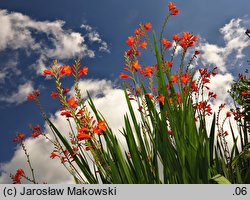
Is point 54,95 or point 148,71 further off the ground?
point 148,71

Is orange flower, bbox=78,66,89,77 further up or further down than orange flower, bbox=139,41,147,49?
further down

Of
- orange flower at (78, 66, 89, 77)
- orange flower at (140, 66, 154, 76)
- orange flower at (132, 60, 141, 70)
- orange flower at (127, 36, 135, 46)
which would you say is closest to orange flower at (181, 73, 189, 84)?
orange flower at (140, 66, 154, 76)

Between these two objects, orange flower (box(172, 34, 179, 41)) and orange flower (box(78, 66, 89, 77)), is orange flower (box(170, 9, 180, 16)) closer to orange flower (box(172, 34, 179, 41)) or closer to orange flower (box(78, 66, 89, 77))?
orange flower (box(172, 34, 179, 41))

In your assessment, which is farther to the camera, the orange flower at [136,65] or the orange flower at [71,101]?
the orange flower at [136,65]

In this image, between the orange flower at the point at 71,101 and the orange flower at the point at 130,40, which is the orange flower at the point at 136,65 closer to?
the orange flower at the point at 130,40

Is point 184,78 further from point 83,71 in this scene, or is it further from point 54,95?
point 54,95

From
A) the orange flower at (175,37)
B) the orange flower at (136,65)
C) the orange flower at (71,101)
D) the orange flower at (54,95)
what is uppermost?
the orange flower at (175,37)

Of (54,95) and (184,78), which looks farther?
(184,78)

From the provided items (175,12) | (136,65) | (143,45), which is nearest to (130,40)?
(143,45)

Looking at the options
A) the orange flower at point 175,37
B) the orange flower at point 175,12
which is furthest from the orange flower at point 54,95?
the orange flower at point 175,12

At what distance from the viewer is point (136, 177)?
2283 mm
